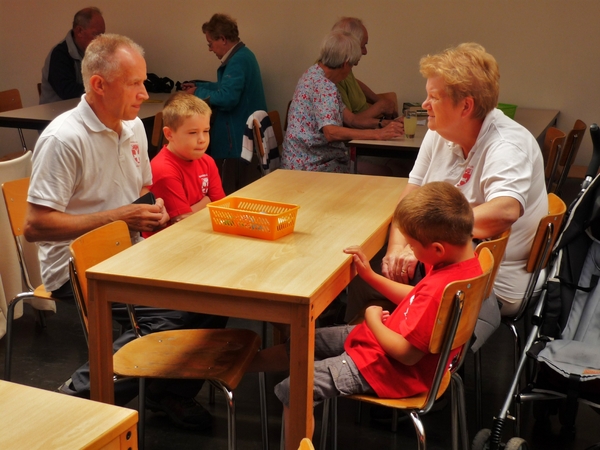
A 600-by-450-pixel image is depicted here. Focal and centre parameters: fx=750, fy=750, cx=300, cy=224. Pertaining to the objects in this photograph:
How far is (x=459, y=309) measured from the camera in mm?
1801

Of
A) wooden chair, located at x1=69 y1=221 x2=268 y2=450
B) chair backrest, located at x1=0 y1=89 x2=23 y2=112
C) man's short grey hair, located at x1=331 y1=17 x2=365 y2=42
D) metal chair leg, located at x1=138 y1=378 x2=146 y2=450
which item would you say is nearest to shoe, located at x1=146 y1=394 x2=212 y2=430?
metal chair leg, located at x1=138 y1=378 x2=146 y2=450

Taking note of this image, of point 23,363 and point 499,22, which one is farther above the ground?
point 499,22

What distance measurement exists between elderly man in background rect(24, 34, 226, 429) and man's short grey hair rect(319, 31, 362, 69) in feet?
5.56

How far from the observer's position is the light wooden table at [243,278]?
1.81 metres

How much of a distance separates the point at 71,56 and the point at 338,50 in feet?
7.88

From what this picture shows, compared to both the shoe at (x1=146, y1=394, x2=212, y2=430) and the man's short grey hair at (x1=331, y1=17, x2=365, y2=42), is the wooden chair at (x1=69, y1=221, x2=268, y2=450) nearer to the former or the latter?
the shoe at (x1=146, y1=394, x2=212, y2=430)

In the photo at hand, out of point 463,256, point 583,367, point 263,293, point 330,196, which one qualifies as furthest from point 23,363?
point 583,367

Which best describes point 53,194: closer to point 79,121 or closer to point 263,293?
point 79,121

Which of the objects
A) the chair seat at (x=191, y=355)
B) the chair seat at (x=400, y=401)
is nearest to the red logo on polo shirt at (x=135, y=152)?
the chair seat at (x=191, y=355)

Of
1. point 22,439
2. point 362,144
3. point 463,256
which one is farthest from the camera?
point 362,144

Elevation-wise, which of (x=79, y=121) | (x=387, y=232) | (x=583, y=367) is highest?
(x=79, y=121)

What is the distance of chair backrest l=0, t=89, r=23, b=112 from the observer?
563 centimetres

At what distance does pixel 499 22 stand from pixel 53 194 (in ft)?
13.3

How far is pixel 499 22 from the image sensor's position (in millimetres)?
5523
